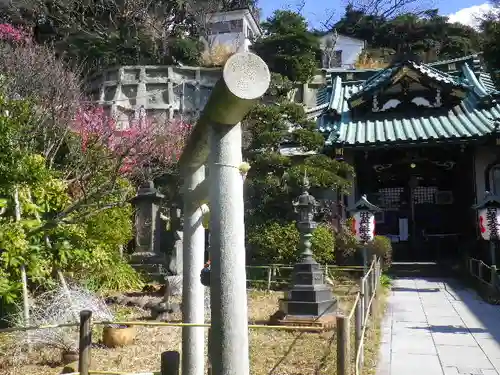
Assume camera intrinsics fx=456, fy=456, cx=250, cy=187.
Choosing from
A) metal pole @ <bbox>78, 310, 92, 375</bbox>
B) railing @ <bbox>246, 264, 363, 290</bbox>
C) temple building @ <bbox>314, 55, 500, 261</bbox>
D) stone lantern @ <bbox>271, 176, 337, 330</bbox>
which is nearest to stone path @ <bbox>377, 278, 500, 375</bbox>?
stone lantern @ <bbox>271, 176, 337, 330</bbox>

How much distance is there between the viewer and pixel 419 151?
14.4 metres

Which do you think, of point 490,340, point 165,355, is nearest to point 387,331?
point 490,340

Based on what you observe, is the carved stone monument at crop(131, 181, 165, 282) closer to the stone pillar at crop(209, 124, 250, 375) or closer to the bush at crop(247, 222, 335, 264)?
the bush at crop(247, 222, 335, 264)

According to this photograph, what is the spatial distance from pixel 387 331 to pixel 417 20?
3316 centimetres

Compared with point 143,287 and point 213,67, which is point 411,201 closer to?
point 143,287

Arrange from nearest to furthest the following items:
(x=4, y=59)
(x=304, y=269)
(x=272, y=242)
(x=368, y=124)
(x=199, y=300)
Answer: (x=199, y=300)
(x=304, y=269)
(x=272, y=242)
(x=4, y=59)
(x=368, y=124)

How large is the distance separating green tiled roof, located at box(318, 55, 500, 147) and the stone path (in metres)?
4.52

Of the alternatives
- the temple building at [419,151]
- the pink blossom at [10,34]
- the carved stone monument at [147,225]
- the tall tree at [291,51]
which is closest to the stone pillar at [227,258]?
the carved stone monument at [147,225]

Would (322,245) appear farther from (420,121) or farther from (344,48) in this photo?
(344,48)

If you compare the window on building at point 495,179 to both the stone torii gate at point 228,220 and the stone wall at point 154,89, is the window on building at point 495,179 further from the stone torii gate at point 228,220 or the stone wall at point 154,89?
the stone torii gate at point 228,220

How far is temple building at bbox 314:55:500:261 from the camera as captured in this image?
44.3 ft

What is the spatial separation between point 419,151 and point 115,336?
1119 cm

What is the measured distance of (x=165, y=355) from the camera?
2.73 m

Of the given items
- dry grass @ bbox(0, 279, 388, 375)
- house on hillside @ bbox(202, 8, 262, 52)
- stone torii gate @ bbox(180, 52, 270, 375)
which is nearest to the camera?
stone torii gate @ bbox(180, 52, 270, 375)
